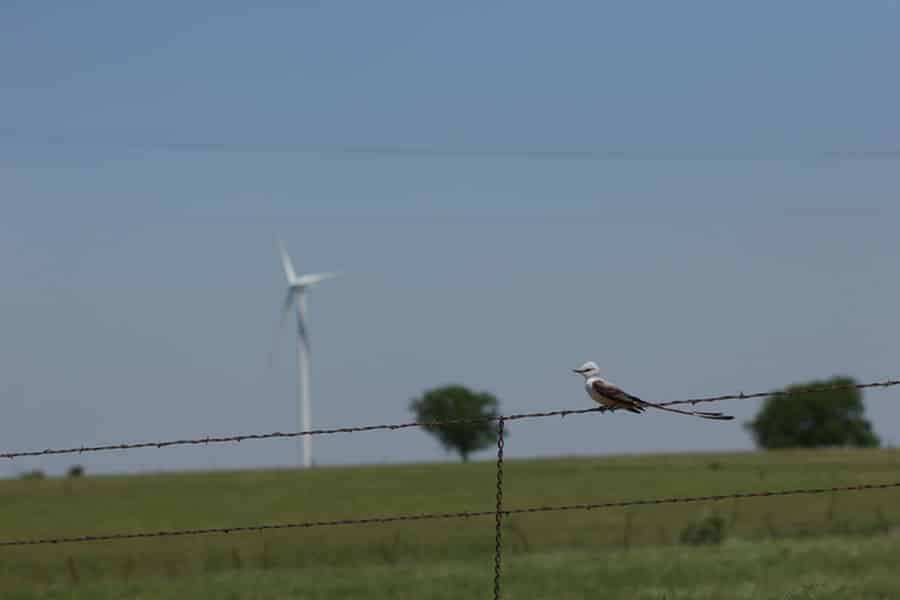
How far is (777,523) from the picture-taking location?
62125 millimetres

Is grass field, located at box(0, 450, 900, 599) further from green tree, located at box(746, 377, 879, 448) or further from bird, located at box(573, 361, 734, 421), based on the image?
green tree, located at box(746, 377, 879, 448)

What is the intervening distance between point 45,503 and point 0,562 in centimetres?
2968

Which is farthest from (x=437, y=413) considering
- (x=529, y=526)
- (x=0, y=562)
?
(x=0, y=562)

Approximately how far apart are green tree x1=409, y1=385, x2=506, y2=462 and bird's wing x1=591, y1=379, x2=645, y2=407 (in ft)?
483

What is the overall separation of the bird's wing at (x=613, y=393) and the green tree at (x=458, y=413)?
147 m

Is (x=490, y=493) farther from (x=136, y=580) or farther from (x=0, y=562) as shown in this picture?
(x=136, y=580)

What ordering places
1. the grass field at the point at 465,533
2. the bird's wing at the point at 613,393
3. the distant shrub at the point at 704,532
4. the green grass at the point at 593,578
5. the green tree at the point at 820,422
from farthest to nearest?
the green tree at the point at 820,422 < the distant shrub at the point at 704,532 < the grass field at the point at 465,533 < the green grass at the point at 593,578 < the bird's wing at the point at 613,393

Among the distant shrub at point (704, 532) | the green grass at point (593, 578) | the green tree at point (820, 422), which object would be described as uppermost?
the green tree at point (820, 422)

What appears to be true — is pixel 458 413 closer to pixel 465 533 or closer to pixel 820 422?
pixel 820 422

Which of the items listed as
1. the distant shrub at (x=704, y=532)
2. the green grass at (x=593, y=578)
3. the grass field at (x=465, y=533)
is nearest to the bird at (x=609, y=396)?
the grass field at (x=465, y=533)

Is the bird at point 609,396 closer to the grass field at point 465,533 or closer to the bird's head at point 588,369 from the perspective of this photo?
the bird's head at point 588,369

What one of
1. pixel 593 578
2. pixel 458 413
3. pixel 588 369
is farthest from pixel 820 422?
pixel 588 369

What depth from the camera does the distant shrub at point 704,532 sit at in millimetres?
53812

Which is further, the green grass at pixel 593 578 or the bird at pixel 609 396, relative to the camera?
the green grass at pixel 593 578
